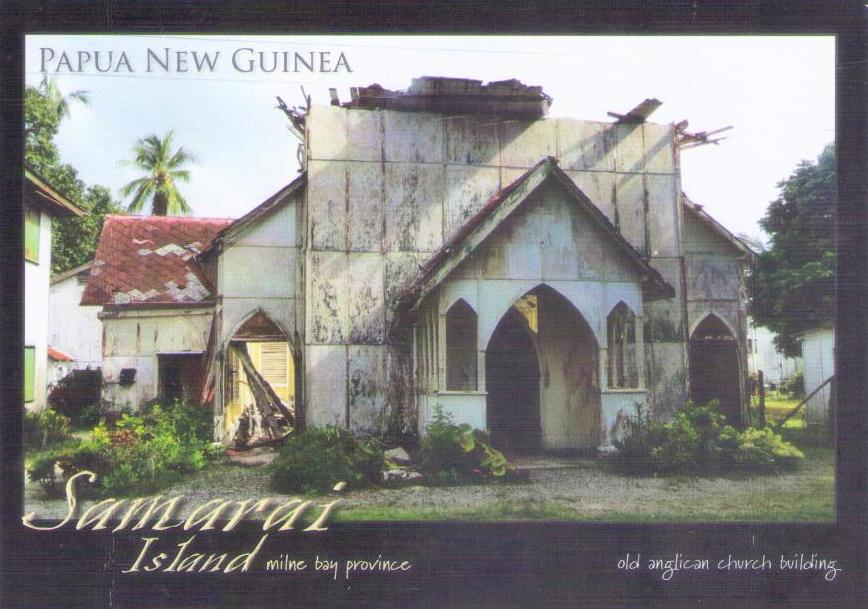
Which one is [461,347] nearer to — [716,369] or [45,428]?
[716,369]

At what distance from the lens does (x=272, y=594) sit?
555 centimetres

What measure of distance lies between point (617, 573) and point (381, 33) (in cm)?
581

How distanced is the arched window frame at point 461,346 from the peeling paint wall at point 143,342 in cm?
A: 274

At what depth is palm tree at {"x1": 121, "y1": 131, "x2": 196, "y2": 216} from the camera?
5.87 metres

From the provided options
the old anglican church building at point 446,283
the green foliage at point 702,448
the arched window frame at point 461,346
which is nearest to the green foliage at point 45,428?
the old anglican church building at point 446,283

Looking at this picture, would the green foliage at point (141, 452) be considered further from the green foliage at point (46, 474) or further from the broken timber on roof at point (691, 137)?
the broken timber on roof at point (691, 137)

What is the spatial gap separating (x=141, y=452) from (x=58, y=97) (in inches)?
143

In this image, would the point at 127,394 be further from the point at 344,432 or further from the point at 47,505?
the point at 344,432

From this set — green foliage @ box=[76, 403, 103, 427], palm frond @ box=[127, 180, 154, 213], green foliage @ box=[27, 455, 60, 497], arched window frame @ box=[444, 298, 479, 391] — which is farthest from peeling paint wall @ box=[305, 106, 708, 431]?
green foliage @ box=[27, 455, 60, 497]

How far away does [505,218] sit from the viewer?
658cm

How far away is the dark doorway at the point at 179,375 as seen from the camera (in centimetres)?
619

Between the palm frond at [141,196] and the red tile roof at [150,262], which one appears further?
the red tile roof at [150,262]

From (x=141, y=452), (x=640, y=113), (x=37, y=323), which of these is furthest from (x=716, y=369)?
(x=37, y=323)

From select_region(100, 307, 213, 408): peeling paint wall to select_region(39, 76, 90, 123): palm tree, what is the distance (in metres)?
2.08
